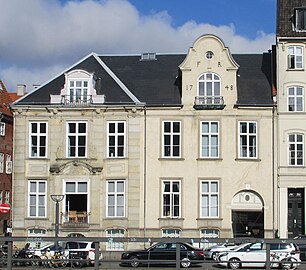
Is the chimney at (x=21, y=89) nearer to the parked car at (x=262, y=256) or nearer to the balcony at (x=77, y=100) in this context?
the balcony at (x=77, y=100)

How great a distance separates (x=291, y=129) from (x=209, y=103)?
602cm

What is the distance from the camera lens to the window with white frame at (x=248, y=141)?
1980 inches

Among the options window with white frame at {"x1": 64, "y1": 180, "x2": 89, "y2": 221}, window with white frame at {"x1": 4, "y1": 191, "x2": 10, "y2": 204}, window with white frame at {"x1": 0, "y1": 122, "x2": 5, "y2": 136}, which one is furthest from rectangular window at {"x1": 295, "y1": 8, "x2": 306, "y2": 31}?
window with white frame at {"x1": 4, "y1": 191, "x2": 10, "y2": 204}

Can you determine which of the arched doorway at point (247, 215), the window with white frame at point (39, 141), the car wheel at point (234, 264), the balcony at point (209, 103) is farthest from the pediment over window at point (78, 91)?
the car wheel at point (234, 264)

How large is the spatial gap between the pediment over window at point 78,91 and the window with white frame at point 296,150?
13.8m

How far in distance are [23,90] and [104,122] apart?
2909cm

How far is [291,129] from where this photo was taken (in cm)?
5009

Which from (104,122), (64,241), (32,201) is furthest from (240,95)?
(64,241)

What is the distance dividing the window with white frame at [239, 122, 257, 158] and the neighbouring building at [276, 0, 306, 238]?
5.48 feet

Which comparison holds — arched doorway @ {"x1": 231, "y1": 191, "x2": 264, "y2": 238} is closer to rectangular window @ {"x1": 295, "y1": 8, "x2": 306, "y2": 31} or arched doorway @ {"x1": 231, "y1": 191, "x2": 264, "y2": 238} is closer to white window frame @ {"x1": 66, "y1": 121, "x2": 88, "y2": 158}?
white window frame @ {"x1": 66, "y1": 121, "x2": 88, "y2": 158}

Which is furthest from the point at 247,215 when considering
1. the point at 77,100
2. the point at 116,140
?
the point at 77,100

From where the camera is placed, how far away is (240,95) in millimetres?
51312

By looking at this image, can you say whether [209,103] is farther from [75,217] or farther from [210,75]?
[75,217]

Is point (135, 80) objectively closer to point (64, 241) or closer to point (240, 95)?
point (240, 95)
